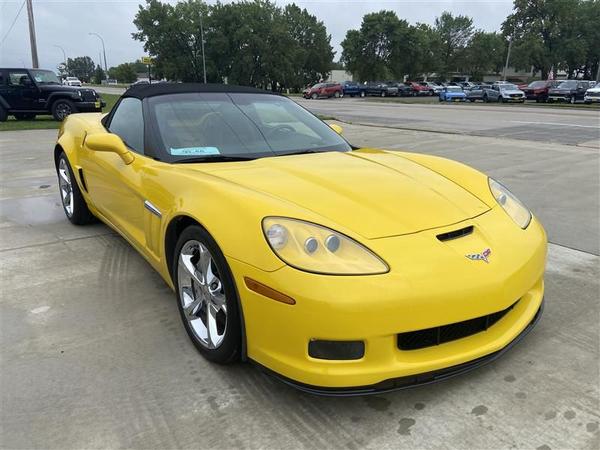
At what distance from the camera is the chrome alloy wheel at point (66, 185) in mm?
4680

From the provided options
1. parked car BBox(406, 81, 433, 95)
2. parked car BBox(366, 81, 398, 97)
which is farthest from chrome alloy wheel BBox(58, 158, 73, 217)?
parked car BBox(406, 81, 433, 95)

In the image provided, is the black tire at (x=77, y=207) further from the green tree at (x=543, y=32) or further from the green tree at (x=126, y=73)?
the green tree at (x=126, y=73)

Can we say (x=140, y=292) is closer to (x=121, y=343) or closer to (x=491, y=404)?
(x=121, y=343)

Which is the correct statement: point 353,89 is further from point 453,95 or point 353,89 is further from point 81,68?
point 81,68

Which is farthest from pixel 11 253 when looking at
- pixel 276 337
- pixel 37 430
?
pixel 276 337

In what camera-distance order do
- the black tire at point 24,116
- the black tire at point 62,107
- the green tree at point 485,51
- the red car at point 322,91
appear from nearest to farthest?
1. the black tire at point 62,107
2. the black tire at point 24,116
3. the red car at point 322,91
4. the green tree at point 485,51

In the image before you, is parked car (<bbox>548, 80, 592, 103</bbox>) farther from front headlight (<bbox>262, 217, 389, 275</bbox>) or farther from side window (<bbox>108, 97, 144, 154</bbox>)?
front headlight (<bbox>262, 217, 389, 275</bbox>)

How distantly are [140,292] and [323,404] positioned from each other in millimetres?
1676

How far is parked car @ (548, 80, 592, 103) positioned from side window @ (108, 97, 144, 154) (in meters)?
35.5

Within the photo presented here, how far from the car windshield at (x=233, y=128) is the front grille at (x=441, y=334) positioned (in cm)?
155

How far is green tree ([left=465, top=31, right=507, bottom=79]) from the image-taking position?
8350 cm

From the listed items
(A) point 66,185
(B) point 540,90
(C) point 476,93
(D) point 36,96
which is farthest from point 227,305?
(C) point 476,93

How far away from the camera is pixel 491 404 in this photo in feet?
6.83

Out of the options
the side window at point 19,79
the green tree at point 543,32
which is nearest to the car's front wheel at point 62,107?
the side window at point 19,79
